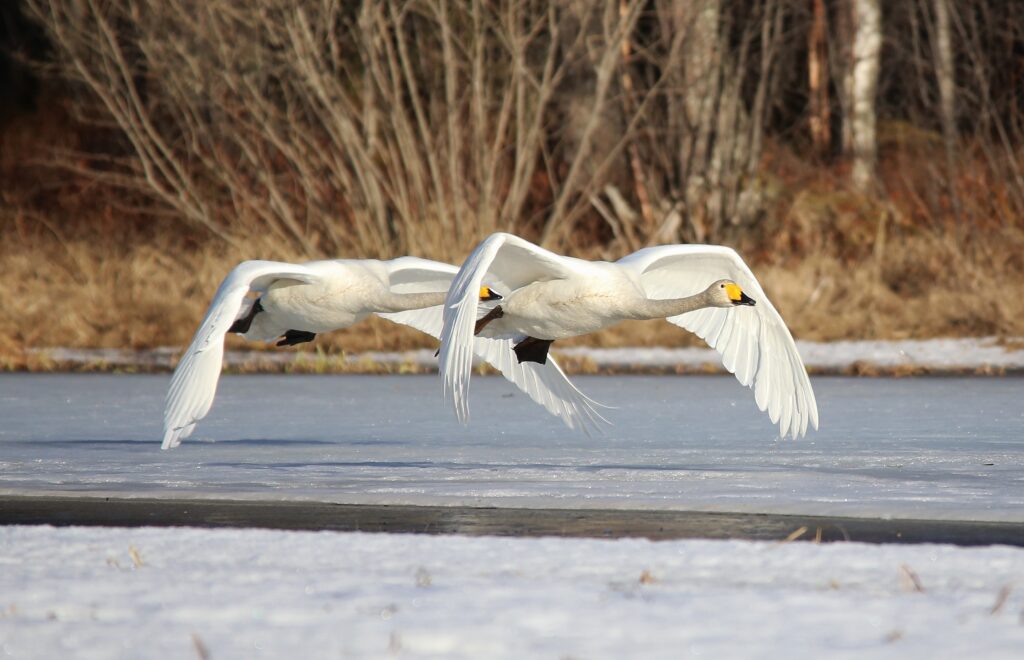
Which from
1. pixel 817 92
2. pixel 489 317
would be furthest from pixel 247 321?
pixel 817 92

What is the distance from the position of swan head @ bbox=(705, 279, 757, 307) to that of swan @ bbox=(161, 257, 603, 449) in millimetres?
1065

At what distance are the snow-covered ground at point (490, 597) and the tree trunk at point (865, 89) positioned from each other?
19419 millimetres

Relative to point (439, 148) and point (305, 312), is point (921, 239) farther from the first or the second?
point (305, 312)

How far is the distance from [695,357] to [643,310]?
23.8 feet

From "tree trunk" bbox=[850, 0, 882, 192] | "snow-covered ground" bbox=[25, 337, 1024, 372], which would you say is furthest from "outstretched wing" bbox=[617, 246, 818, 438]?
"tree trunk" bbox=[850, 0, 882, 192]

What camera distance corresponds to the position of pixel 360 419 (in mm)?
11391

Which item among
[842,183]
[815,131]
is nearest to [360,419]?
[842,183]

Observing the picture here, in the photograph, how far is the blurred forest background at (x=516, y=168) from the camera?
1791 centimetres

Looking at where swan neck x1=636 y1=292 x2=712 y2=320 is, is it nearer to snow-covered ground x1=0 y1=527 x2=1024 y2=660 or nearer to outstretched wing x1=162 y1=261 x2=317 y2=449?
outstretched wing x1=162 y1=261 x2=317 y2=449

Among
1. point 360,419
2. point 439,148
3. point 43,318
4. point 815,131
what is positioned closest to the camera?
point 360,419

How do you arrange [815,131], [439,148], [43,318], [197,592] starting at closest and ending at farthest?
[197,592]
[43,318]
[439,148]
[815,131]

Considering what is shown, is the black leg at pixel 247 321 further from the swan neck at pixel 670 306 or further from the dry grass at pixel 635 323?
the dry grass at pixel 635 323

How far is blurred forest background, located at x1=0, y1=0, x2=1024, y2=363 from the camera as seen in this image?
17.9 metres

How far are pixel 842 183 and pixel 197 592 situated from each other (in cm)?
2046
